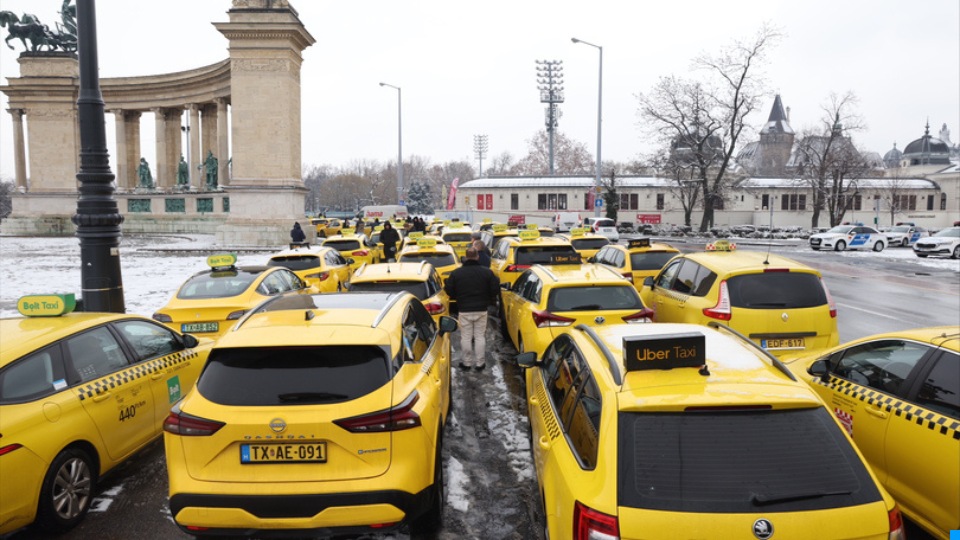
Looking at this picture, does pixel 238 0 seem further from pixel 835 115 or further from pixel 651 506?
pixel 835 115

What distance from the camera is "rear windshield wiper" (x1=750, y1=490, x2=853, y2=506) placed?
2802mm

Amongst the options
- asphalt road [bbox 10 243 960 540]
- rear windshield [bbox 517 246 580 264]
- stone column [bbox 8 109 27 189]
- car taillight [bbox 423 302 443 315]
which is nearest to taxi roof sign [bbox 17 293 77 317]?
asphalt road [bbox 10 243 960 540]

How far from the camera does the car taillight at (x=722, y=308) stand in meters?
7.72

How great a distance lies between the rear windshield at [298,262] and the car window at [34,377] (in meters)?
9.10

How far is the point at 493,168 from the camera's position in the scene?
171 meters

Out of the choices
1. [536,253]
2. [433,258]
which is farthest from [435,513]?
[536,253]

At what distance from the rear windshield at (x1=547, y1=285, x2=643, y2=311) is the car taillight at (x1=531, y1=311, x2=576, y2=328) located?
0.12m

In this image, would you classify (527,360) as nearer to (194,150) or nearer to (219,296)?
(219,296)

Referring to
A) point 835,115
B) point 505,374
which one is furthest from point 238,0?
point 835,115

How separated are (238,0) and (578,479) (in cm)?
3580

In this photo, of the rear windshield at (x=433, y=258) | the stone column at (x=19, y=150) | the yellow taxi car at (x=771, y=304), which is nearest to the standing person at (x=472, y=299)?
the yellow taxi car at (x=771, y=304)

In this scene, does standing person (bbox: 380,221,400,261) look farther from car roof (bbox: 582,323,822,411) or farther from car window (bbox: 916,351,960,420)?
car window (bbox: 916,351,960,420)

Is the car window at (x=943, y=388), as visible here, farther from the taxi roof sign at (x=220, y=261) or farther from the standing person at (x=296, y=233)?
the standing person at (x=296, y=233)

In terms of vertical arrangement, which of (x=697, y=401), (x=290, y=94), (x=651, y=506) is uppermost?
(x=290, y=94)
